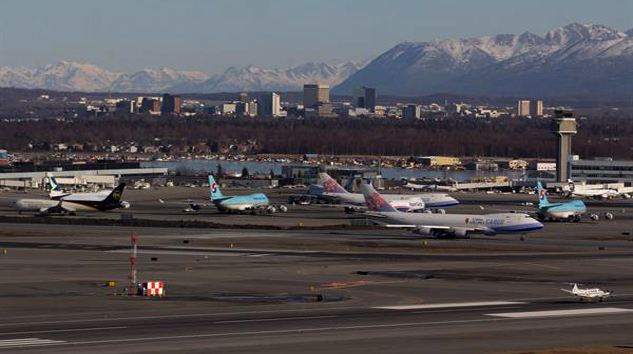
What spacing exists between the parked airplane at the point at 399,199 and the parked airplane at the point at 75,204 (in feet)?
95.8

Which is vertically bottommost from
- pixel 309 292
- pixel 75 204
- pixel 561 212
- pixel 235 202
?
pixel 561 212

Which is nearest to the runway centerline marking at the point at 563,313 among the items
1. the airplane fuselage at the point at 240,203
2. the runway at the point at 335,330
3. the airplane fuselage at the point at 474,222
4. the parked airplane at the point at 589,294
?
the runway at the point at 335,330

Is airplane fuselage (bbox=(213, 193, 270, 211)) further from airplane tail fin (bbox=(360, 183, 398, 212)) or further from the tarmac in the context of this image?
airplane tail fin (bbox=(360, 183, 398, 212))

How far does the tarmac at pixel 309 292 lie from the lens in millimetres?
54000

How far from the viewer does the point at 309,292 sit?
2859 inches

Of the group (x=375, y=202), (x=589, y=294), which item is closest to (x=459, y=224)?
(x=375, y=202)

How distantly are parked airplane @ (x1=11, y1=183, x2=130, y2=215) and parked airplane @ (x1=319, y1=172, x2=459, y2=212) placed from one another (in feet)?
95.8

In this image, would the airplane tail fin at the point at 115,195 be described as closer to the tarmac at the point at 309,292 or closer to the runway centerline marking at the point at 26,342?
the tarmac at the point at 309,292

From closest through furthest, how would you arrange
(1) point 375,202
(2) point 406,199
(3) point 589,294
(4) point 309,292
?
1. (3) point 589,294
2. (4) point 309,292
3. (1) point 375,202
4. (2) point 406,199

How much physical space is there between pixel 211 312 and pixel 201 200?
130m

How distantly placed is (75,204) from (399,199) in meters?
38.8

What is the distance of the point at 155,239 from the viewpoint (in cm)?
11325

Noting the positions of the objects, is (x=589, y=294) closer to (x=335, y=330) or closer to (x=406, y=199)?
(x=335, y=330)

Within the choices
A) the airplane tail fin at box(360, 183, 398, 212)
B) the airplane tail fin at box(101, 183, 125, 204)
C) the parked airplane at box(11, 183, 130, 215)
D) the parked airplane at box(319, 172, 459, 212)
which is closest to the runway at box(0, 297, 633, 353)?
the airplane tail fin at box(360, 183, 398, 212)
